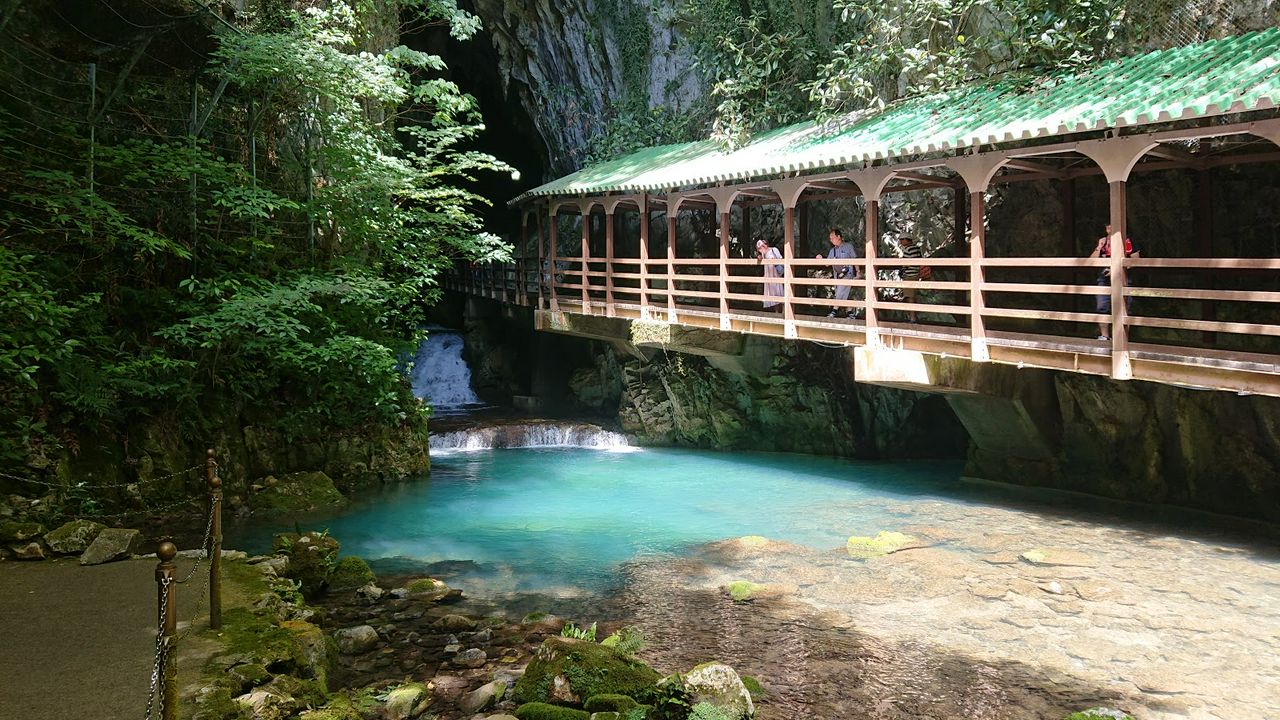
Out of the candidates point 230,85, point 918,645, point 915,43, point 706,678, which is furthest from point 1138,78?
point 230,85

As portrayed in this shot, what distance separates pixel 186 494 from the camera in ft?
40.6

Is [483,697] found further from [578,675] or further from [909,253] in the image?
[909,253]

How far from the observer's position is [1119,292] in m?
9.91

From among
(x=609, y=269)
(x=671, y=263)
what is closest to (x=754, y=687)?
(x=671, y=263)

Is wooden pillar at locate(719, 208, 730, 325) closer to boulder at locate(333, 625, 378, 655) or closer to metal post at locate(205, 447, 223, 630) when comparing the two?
boulder at locate(333, 625, 378, 655)

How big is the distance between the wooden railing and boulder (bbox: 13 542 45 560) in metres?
10.4

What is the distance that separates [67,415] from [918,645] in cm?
1050

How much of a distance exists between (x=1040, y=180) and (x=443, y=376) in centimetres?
1911

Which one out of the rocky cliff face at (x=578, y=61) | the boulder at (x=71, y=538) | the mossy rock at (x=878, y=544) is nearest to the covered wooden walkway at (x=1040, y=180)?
the mossy rock at (x=878, y=544)

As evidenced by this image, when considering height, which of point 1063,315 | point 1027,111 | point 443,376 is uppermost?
point 1027,111

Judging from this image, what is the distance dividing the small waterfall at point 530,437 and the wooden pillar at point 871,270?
29.3 ft

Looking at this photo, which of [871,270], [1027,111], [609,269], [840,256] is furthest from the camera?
[609,269]

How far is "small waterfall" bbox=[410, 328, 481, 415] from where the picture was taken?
26859 millimetres

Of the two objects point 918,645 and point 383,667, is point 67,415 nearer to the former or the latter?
point 383,667
